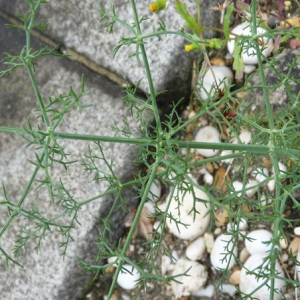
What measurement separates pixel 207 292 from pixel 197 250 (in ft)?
0.51

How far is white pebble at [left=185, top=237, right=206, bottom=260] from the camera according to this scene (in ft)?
6.60

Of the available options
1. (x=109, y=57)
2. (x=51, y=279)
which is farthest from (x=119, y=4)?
(x=51, y=279)

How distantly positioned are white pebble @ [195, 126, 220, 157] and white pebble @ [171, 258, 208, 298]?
41 cm

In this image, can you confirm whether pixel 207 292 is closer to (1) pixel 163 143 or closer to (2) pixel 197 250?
(2) pixel 197 250

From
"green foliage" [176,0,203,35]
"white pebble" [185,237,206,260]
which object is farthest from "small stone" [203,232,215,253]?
"green foliage" [176,0,203,35]

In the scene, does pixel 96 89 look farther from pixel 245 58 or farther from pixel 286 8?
pixel 286 8

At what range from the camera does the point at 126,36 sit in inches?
82.1

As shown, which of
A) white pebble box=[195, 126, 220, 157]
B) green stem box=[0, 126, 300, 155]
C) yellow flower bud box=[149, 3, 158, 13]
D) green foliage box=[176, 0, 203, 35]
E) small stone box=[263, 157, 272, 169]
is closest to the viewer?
green stem box=[0, 126, 300, 155]

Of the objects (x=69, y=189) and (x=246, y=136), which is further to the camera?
(x=69, y=189)

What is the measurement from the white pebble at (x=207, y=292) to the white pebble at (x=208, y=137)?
19.1 inches

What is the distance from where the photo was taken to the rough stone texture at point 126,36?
2.05 meters

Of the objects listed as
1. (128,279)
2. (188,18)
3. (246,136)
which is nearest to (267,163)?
(246,136)

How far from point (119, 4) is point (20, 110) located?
1.88 ft

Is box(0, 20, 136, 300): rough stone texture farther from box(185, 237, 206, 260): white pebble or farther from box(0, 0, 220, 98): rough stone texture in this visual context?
box(185, 237, 206, 260): white pebble
